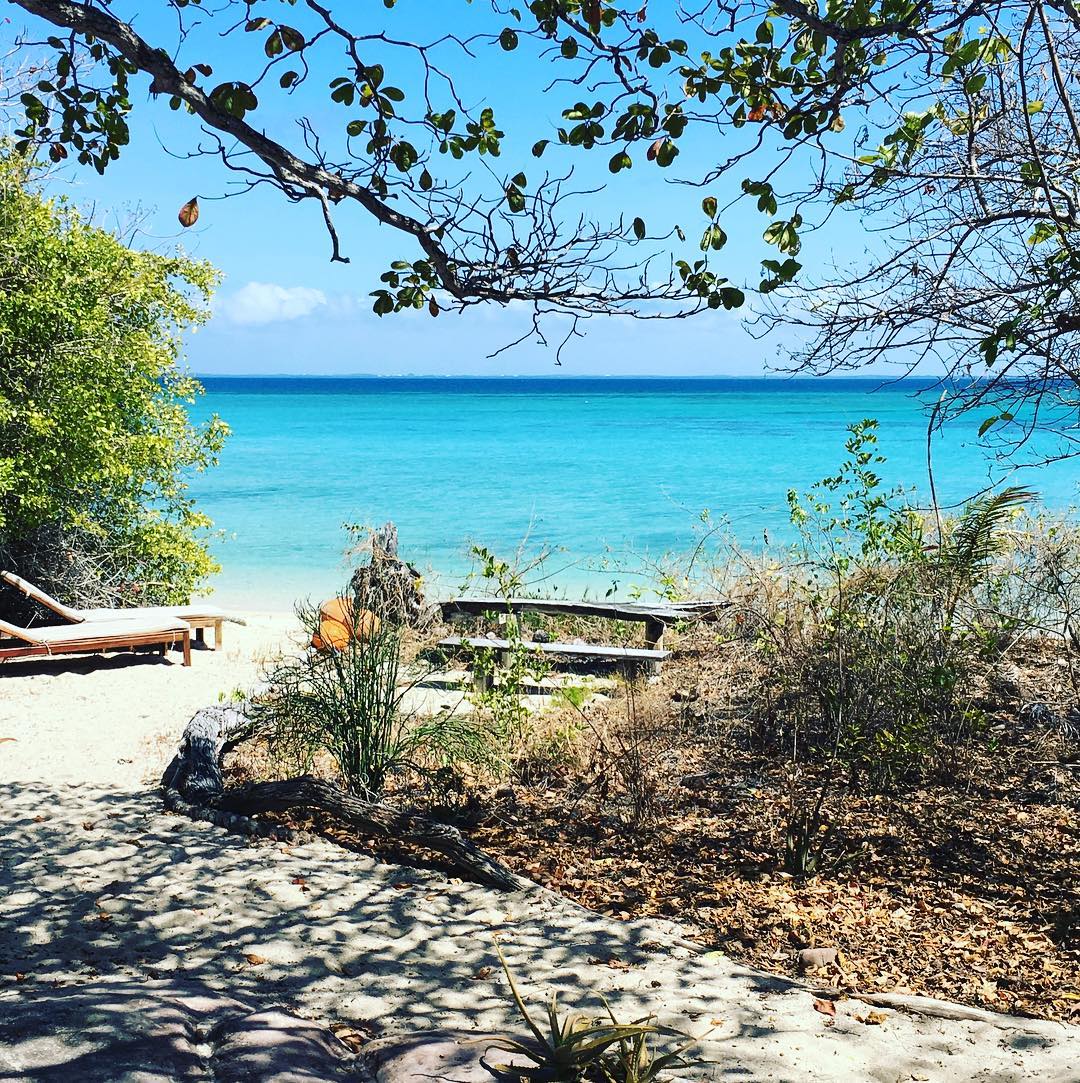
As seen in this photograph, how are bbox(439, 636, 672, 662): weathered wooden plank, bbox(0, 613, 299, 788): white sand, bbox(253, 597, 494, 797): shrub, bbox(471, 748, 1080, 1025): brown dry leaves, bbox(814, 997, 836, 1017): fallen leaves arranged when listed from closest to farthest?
bbox(814, 997, 836, 1017): fallen leaves → bbox(471, 748, 1080, 1025): brown dry leaves → bbox(253, 597, 494, 797): shrub → bbox(0, 613, 299, 788): white sand → bbox(439, 636, 672, 662): weathered wooden plank

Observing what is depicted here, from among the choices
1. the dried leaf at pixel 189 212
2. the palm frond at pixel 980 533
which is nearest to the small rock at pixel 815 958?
the palm frond at pixel 980 533

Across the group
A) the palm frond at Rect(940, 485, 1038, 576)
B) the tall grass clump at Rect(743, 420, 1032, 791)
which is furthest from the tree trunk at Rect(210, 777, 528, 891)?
the palm frond at Rect(940, 485, 1038, 576)

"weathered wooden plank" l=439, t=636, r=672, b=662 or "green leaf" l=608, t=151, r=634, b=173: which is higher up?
"green leaf" l=608, t=151, r=634, b=173

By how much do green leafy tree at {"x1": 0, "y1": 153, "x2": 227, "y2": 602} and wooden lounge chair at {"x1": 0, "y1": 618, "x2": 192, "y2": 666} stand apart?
174 cm

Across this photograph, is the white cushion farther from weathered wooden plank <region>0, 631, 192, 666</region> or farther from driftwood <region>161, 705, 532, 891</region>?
driftwood <region>161, 705, 532, 891</region>

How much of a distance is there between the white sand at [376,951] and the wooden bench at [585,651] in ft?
12.0

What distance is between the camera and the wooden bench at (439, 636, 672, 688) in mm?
9539

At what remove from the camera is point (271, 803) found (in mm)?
6191

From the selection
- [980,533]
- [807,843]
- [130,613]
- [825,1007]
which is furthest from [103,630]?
[825,1007]

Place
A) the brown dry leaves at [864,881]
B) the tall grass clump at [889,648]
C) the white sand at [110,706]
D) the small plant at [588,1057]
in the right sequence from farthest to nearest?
the white sand at [110,706] < the tall grass clump at [889,648] < the brown dry leaves at [864,881] < the small plant at [588,1057]

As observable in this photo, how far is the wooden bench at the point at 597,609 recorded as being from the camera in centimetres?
1042

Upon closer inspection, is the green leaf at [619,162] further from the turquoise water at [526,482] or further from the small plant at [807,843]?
the small plant at [807,843]

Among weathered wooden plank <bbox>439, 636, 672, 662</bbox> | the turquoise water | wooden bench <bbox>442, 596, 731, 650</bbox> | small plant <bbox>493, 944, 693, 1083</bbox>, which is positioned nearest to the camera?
small plant <bbox>493, 944, 693, 1083</bbox>

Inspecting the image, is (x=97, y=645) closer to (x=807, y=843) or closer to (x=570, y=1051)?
(x=807, y=843)
